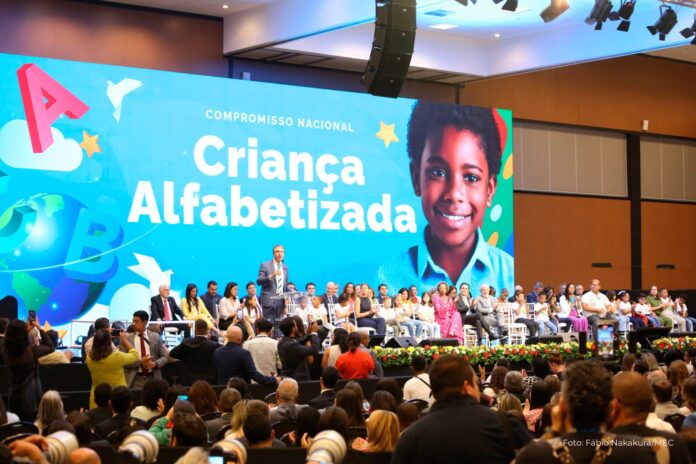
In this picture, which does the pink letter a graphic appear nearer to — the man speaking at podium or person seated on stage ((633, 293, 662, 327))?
the man speaking at podium

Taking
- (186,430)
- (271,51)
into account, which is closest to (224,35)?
(271,51)

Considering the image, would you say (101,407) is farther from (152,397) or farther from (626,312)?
(626,312)

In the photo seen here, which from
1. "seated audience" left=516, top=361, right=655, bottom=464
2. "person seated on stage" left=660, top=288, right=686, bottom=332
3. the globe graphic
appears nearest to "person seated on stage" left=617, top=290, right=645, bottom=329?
"person seated on stage" left=660, top=288, right=686, bottom=332

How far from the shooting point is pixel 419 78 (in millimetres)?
19625

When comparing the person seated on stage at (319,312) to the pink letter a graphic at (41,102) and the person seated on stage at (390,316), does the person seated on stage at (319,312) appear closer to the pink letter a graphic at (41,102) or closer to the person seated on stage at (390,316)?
the person seated on stage at (390,316)

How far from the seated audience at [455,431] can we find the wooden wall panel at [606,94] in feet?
57.5

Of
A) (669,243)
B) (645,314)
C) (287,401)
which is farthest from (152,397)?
(669,243)

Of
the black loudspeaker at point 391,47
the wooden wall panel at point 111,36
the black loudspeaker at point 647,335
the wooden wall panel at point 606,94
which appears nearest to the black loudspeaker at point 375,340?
the black loudspeaker at point 647,335

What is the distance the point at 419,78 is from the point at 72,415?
15.2 meters

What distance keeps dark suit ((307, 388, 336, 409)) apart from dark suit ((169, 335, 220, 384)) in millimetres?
1977

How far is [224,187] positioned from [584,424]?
12.9 metres

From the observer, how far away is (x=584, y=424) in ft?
9.01

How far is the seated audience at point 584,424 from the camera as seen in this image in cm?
265

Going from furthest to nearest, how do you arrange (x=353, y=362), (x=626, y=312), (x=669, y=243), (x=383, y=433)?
(x=669, y=243)
(x=626, y=312)
(x=353, y=362)
(x=383, y=433)
